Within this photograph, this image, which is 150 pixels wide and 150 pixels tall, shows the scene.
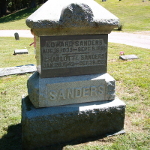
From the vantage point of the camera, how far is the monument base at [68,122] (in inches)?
117

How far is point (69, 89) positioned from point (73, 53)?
0.53m

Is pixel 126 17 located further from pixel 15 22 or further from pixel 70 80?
pixel 70 80

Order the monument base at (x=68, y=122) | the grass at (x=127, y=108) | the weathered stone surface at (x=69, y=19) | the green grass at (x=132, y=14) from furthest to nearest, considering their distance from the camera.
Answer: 1. the green grass at (x=132, y=14)
2. the grass at (x=127, y=108)
3. the monument base at (x=68, y=122)
4. the weathered stone surface at (x=69, y=19)

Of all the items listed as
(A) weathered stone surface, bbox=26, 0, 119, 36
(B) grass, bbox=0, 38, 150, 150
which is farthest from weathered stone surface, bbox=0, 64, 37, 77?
(A) weathered stone surface, bbox=26, 0, 119, 36

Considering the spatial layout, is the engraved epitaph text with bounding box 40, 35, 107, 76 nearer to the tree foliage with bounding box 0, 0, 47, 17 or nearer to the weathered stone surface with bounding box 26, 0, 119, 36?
the weathered stone surface with bounding box 26, 0, 119, 36

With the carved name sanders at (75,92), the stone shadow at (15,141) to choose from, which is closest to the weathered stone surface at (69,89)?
the carved name sanders at (75,92)

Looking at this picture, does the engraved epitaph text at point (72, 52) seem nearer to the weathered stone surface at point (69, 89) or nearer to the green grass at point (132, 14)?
the weathered stone surface at point (69, 89)

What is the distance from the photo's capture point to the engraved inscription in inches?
119

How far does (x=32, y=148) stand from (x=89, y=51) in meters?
1.62

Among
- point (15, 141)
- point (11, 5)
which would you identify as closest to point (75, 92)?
point (15, 141)

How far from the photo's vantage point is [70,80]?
124 inches

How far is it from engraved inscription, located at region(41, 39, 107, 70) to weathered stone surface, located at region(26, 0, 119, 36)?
160 mm

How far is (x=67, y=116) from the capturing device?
3.05m

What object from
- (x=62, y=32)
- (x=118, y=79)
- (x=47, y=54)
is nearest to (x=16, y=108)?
(x=47, y=54)
